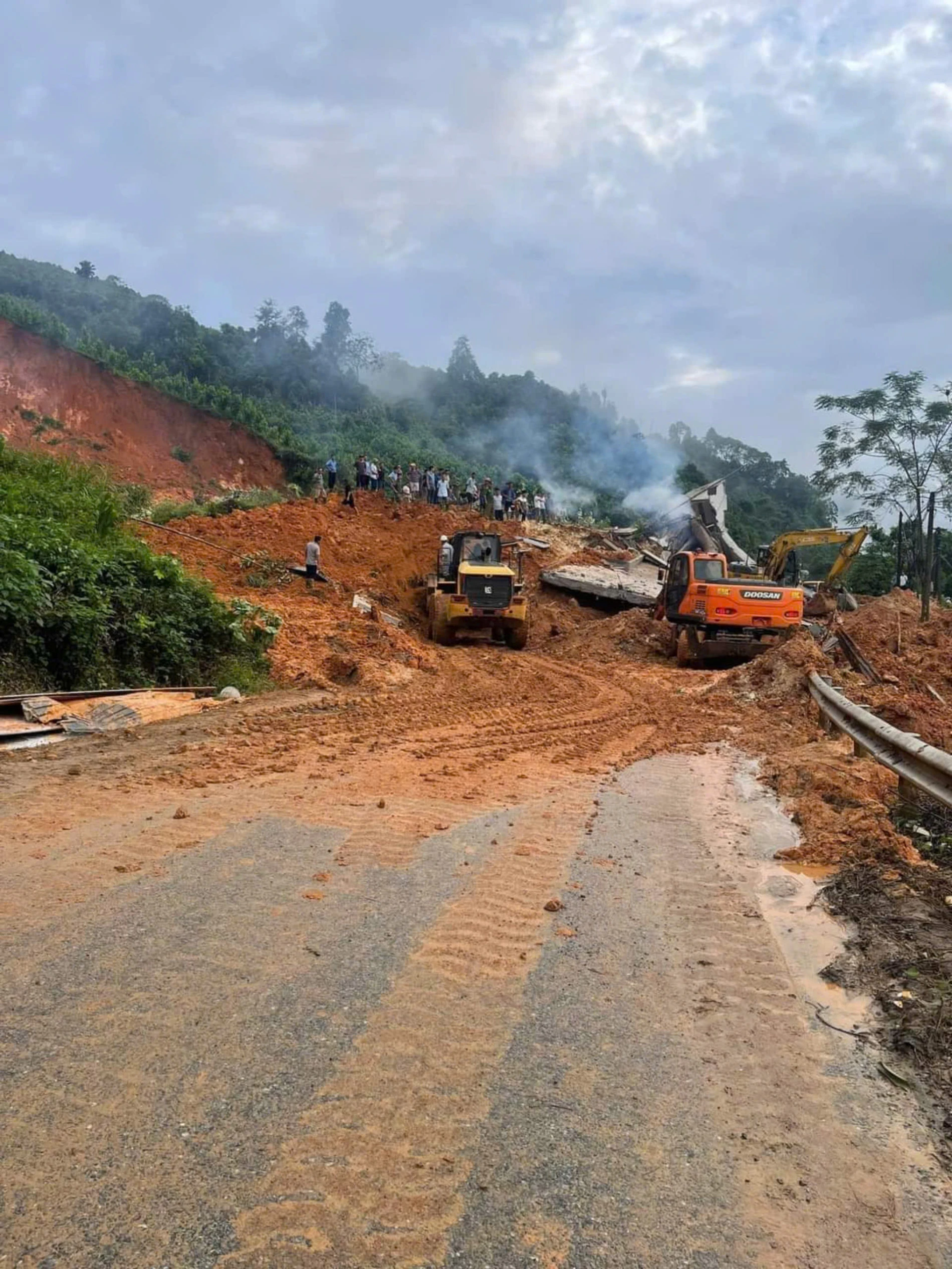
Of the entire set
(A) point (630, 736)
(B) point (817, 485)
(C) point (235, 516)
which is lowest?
(A) point (630, 736)

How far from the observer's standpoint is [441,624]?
2108cm

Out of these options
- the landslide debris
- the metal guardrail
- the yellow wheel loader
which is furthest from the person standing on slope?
the landslide debris

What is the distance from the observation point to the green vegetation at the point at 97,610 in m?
10.6

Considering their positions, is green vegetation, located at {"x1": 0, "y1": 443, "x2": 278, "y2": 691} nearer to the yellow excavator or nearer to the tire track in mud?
the tire track in mud

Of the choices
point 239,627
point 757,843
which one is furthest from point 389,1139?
point 239,627

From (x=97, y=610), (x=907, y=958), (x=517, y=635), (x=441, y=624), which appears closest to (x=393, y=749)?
(x=97, y=610)

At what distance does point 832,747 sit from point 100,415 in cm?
3823

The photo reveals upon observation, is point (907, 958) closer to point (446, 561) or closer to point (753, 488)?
point (446, 561)

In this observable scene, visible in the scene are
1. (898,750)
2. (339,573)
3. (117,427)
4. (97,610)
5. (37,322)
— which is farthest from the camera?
(37,322)

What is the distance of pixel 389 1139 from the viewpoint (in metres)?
2.80

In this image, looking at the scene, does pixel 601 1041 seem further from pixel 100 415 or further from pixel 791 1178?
pixel 100 415

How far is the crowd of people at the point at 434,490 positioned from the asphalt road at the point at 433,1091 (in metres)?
28.0

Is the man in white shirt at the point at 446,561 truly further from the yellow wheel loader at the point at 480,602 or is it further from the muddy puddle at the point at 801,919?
the muddy puddle at the point at 801,919

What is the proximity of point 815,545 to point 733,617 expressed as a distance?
35.0ft
